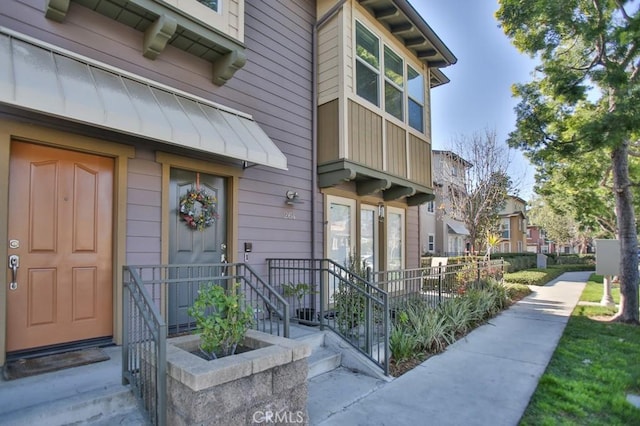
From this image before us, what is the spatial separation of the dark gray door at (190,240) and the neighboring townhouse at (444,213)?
442 inches

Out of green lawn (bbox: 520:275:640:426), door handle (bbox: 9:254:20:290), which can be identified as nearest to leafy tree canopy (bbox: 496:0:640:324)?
green lawn (bbox: 520:275:640:426)

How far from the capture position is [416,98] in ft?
26.6

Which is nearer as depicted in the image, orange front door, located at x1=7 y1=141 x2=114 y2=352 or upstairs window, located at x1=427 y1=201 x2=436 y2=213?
orange front door, located at x1=7 y1=141 x2=114 y2=352

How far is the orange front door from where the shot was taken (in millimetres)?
3320

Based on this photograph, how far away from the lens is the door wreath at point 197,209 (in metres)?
4.50

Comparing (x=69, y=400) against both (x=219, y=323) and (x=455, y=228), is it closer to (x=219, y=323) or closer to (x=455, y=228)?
(x=219, y=323)

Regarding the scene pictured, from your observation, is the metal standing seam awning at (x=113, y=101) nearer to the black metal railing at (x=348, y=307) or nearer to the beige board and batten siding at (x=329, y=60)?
the black metal railing at (x=348, y=307)

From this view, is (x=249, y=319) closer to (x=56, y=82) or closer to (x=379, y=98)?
(x=56, y=82)

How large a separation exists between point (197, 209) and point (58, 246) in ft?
4.96

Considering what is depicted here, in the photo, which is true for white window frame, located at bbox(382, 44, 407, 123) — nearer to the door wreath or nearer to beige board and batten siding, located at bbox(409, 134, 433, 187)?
beige board and batten siding, located at bbox(409, 134, 433, 187)

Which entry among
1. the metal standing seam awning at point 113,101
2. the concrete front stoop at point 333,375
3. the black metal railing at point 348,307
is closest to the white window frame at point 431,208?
the black metal railing at point 348,307

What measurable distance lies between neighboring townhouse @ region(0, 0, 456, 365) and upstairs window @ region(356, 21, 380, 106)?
0.11 ft

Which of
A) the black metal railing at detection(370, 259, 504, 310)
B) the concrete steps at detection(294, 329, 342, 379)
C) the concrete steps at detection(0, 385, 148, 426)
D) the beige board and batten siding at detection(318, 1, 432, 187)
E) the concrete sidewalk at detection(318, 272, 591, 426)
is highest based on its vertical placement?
the beige board and batten siding at detection(318, 1, 432, 187)

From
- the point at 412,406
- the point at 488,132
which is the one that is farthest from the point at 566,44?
the point at 412,406
